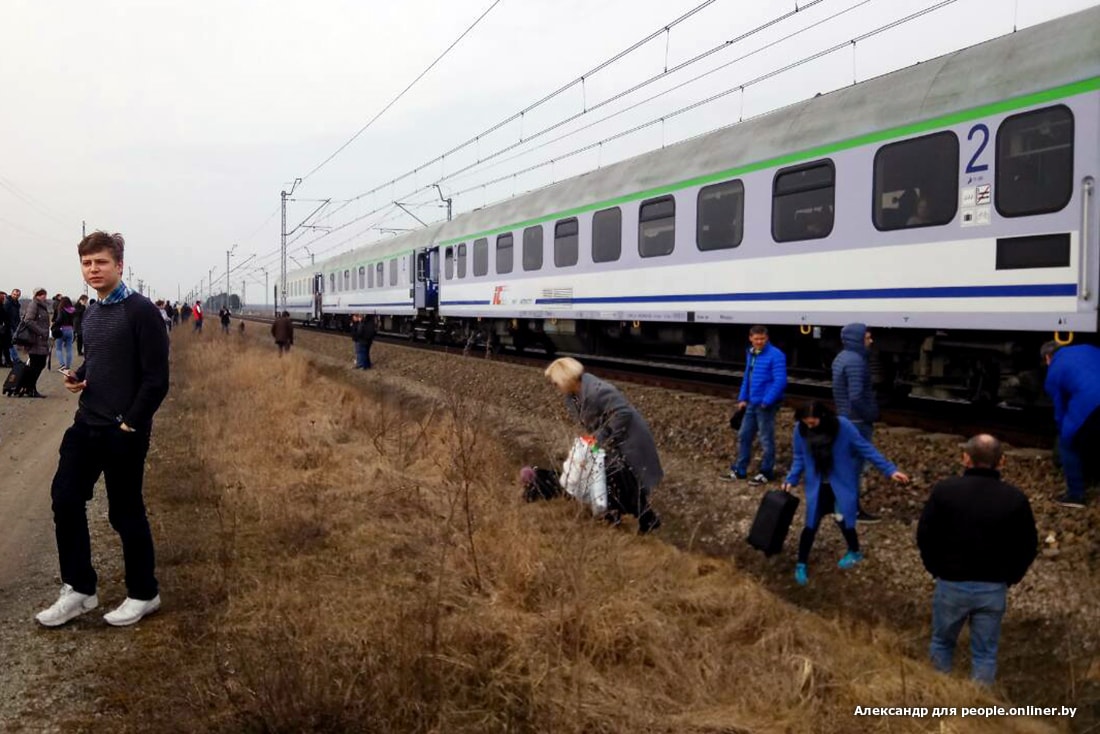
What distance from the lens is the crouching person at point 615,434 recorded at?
6.01 m

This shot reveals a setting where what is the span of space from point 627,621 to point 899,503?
3728 mm

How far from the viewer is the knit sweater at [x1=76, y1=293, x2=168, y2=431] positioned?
13.7 ft

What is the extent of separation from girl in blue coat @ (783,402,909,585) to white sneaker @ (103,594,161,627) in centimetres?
412

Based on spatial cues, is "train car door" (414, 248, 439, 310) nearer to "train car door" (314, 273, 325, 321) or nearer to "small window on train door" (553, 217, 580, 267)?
"small window on train door" (553, 217, 580, 267)

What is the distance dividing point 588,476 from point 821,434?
1604 mm

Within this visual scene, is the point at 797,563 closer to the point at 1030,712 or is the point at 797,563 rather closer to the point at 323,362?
the point at 1030,712

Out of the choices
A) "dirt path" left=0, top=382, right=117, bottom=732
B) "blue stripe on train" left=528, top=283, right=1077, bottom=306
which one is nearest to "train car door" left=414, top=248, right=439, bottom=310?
"blue stripe on train" left=528, top=283, right=1077, bottom=306

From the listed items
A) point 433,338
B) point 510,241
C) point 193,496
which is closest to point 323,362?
point 433,338

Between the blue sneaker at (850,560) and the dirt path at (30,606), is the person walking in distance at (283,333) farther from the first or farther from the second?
the blue sneaker at (850,560)

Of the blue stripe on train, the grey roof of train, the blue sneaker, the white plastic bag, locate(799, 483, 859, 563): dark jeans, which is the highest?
the grey roof of train

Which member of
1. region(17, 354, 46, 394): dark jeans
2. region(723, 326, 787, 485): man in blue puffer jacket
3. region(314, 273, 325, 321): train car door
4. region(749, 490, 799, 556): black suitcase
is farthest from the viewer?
region(314, 273, 325, 321): train car door

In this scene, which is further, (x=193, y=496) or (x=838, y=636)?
(x=193, y=496)

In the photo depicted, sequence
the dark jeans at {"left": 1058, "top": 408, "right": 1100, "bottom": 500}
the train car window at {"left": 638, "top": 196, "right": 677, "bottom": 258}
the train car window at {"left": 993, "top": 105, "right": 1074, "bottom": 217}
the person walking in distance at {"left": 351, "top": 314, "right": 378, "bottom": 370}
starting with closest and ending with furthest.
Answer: the dark jeans at {"left": 1058, "top": 408, "right": 1100, "bottom": 500}
the train car window at {"left": 993, "top": 105, "right": 1074, "bottom": 217}
the train car window at {"left": 638, "top": 196, "right": 677, "bottom": 258}
the person walking in distance at {"left": 351, "top": 314, "right": 378, "bottom": 370}

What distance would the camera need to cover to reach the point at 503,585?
4.77 m
